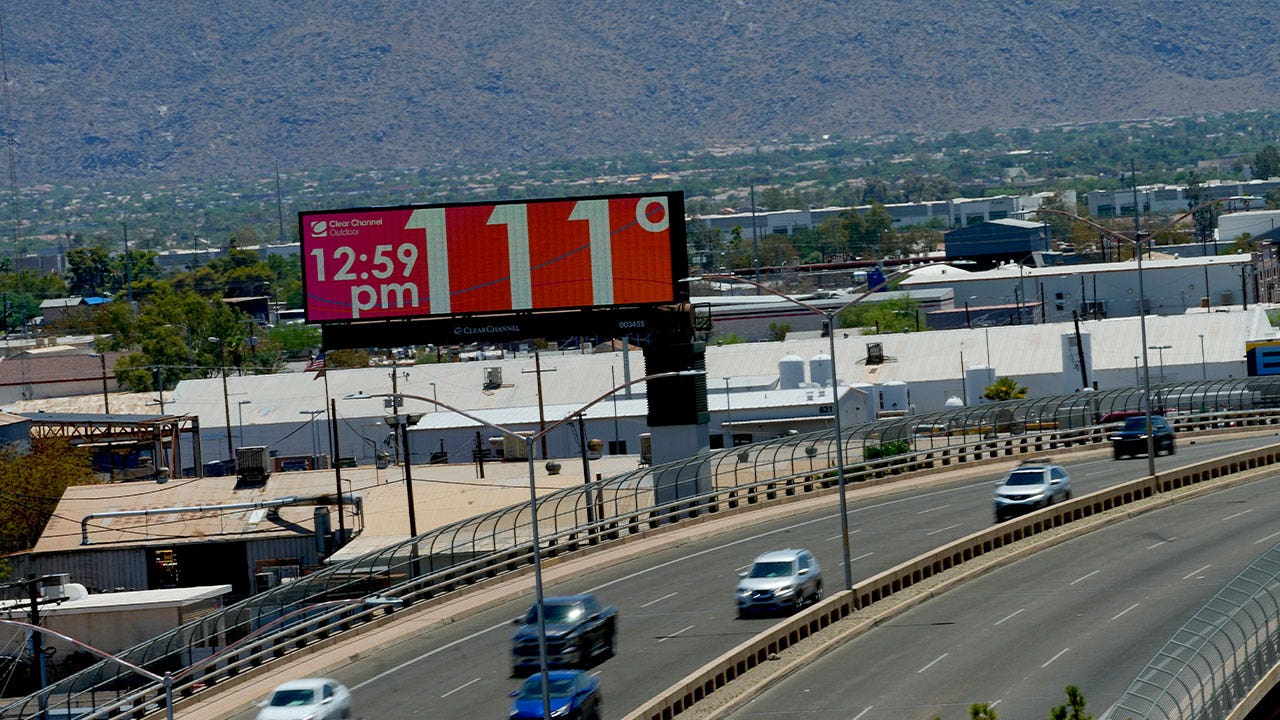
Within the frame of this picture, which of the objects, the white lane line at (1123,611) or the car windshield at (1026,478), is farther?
the car windshield at (1026,478)

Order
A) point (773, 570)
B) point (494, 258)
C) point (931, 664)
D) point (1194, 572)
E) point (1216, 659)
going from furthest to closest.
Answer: point (494, 258)
point (1194, 572)
point (773, 570)
point (931, 664)
point (1216, 659)

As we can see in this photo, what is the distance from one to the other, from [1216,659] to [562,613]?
15001 mm

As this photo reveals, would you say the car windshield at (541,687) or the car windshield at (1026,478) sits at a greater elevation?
the car windshield at (1026,478)

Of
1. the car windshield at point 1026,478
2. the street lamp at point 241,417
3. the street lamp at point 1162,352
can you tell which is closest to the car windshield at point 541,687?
the car windshield at point 1026,478

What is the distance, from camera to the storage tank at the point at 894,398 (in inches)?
4181

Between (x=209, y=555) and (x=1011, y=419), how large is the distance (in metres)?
32.5

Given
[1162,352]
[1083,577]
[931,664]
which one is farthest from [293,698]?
[1162,352]

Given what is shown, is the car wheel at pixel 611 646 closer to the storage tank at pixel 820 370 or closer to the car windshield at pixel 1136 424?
the car windshield at pixel 1136 424

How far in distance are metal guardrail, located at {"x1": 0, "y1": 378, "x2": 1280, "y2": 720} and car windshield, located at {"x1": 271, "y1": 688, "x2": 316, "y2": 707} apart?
4497mm

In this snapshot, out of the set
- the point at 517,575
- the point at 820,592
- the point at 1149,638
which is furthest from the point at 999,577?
the point at 517,575

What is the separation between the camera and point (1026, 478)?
60.4 m

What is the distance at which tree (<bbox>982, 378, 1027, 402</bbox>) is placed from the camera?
3900 inches

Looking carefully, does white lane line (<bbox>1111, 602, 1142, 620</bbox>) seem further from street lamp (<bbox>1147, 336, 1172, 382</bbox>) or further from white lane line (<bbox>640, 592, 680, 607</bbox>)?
street lamp (<bbox>1147, 336, 1172, 382</bbox>)

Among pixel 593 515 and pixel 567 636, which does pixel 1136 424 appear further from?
pixel 567 636
